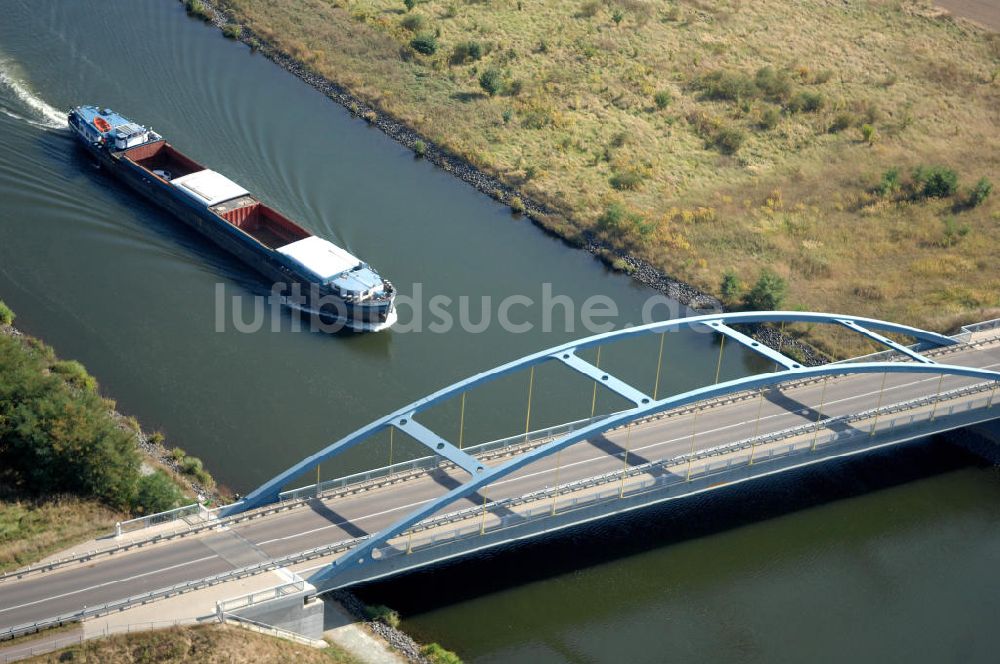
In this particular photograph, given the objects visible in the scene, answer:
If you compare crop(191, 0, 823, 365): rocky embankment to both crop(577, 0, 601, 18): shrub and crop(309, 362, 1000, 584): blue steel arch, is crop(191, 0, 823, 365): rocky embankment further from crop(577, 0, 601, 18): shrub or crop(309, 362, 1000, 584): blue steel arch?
crop(577, 0, 601, 18): shrub

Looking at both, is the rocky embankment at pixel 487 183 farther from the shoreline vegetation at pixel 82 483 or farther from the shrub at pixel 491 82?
the shoreline vegetation at pixel 82 483

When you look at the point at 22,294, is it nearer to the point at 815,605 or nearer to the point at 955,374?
the point at 815,605

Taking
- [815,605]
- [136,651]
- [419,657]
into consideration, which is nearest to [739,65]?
[815,605]

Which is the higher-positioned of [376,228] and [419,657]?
[376,228]

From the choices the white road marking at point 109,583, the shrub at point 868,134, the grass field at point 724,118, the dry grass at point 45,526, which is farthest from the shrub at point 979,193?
the dry grass at point 45,526

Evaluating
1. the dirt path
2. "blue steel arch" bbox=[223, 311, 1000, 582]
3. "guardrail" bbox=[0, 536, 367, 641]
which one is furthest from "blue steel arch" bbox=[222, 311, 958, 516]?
the dirt path
